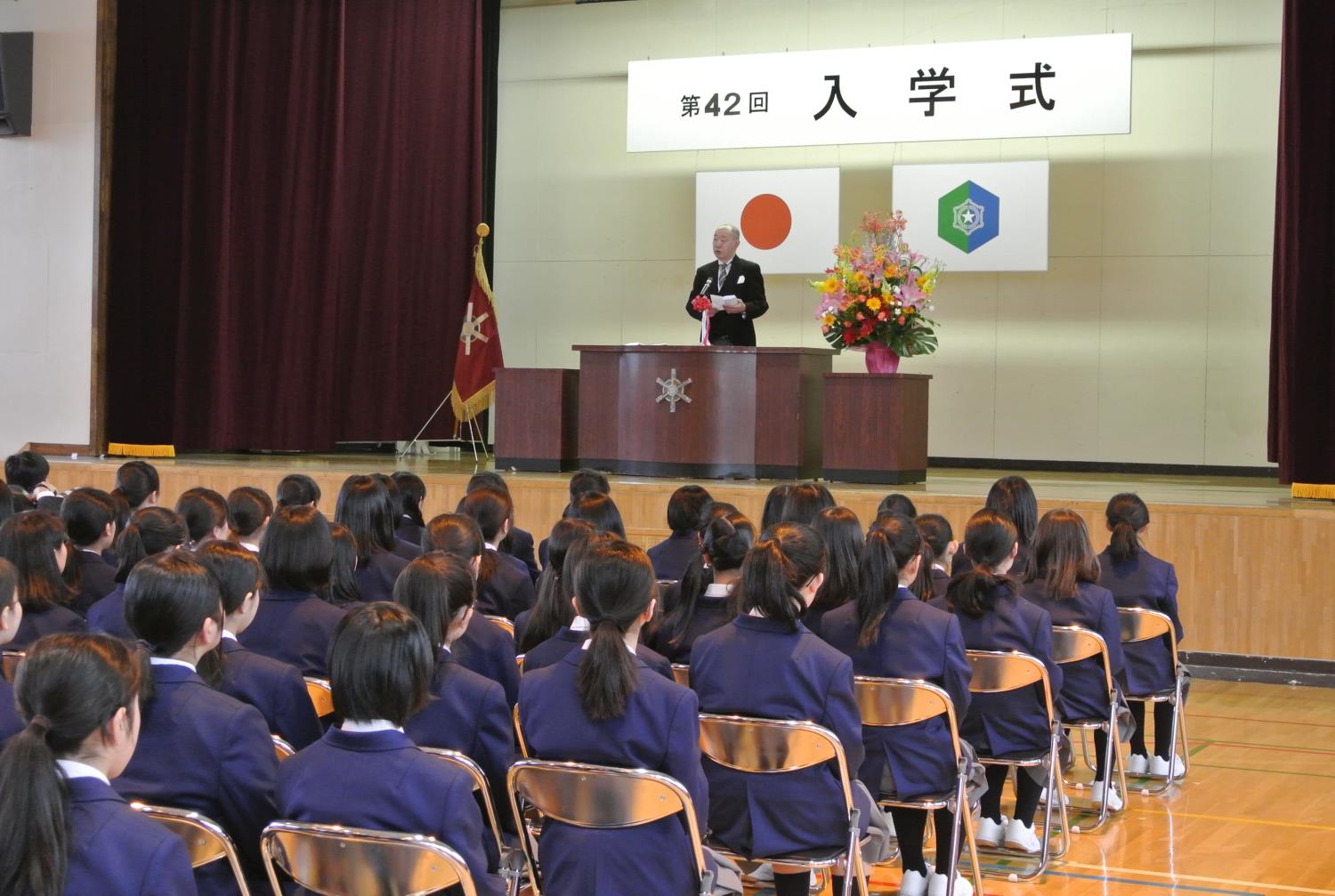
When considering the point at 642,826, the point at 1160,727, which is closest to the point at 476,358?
the point at 1160,727

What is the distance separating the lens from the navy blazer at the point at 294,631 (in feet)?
12.0

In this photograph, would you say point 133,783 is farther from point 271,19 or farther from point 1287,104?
point 271,19

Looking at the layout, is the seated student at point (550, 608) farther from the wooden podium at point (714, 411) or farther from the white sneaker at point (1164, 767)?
the wooden podium at point (714, 411)

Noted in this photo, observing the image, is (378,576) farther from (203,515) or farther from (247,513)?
(203,515)

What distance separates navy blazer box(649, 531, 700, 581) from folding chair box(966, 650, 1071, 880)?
120 cm

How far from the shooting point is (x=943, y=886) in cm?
399

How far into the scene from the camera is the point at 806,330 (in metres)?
12.7

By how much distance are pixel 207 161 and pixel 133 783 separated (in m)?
10.0

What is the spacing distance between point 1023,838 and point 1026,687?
0.54m

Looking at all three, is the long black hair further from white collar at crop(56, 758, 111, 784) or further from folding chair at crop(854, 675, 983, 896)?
folding chair at crop(854, 675, 983, 896)

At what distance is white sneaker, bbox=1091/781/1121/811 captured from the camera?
16.4ft

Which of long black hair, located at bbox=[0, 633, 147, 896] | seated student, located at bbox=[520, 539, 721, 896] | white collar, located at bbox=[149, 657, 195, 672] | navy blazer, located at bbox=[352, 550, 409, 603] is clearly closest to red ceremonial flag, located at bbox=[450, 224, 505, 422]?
navy blazer, located at bbox=[352, 550, 409, 603]

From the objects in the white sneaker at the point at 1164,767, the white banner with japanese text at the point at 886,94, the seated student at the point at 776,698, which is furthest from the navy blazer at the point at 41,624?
the white banner with japanese text at the point at 886,94

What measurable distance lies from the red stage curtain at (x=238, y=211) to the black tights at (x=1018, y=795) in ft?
27.3
